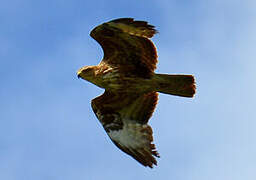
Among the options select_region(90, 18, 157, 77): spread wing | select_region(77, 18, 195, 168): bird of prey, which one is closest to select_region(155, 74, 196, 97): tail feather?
select_region(77, 18, 195, 168): bird of prey

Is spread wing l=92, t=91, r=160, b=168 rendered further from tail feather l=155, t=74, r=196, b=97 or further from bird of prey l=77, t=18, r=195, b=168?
tail feather l=155, t=74, r=196, b=97

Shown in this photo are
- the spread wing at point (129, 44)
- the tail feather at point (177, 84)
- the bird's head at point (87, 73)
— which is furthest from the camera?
the bird's head at point (87, 73)

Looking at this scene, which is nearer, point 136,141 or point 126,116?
point 136,141

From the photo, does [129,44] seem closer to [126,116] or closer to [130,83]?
[130,83]

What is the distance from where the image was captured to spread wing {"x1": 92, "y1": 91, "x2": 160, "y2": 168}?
55.8 feet

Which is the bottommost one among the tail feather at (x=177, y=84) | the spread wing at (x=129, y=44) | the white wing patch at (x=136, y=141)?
the white wing patch at (x=136, y=141)

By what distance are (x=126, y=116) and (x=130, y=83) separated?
1.12 meters

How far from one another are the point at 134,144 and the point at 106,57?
7.00 feet

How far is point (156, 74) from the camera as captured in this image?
16.4 metres

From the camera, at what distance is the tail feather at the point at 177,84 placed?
16312mm

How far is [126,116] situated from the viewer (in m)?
17.5

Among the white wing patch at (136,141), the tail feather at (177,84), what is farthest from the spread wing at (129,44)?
the white wing patch at (136,141)

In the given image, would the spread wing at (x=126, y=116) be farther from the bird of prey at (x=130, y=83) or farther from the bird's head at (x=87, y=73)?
the bird's head at (x=87, y=73)

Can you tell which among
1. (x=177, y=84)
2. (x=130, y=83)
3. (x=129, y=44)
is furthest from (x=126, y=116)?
(x=129, y=44)
